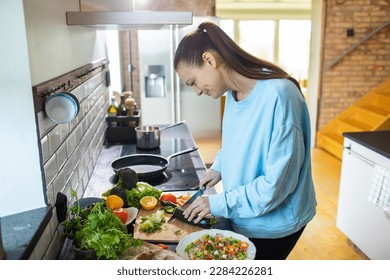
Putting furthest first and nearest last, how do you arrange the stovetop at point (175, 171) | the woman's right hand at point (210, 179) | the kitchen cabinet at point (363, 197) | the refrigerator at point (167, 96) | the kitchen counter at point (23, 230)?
the refrigerator at point (167, 96)
the kitchen cabinet at point (363, 197)
the stovetop at point (175, 171)
the woman's right hand at point (210, 179)
the kitchen counter at point (23, 230)

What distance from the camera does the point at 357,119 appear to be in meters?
4.23

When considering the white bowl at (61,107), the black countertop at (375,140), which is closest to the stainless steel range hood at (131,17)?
the white bowl at (61,107)

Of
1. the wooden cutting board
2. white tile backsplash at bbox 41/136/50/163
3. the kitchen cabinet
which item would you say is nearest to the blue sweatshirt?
the wooden cutting board

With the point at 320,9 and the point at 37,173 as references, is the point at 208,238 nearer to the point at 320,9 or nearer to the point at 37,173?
the point at 37,173

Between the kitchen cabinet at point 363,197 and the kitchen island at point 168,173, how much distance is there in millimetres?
850

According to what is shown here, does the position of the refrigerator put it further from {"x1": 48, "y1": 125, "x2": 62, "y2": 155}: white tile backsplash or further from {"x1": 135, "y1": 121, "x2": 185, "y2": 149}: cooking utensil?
{"x1": 48, "y1": 125, "x2": 62, "y2": 155}: white tile backsplash

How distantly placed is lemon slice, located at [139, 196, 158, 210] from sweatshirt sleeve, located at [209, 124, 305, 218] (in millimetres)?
240

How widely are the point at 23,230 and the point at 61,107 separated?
1.03 ft

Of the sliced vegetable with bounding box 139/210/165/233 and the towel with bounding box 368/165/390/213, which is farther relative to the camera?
the towel with bounding box 368/165/390/213

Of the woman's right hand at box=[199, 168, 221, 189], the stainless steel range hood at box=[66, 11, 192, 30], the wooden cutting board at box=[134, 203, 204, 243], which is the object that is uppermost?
the stainless steel range hood at box=[66, 11, 192, 30]

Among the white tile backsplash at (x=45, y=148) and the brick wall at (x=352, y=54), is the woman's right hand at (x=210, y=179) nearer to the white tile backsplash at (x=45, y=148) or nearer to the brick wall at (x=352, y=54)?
the white tile backsplash at (x=45, y=148)

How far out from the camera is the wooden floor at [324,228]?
7.13 ft

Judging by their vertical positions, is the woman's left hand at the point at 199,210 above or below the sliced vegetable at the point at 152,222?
above

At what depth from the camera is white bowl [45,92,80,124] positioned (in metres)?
0.98
